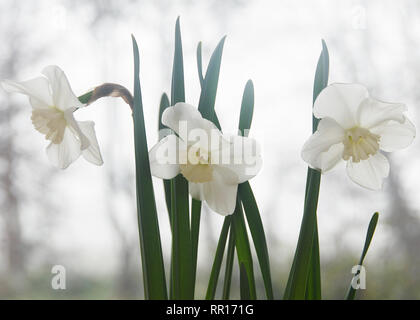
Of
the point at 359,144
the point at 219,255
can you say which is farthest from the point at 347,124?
the point at 219,255

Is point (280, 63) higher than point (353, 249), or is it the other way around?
point (280, 63)

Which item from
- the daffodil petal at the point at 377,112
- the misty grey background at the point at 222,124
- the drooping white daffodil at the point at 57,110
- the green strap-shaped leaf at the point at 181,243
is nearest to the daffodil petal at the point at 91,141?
the drooping white daffodil at the point at 57,110

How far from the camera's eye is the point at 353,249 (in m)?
1.64

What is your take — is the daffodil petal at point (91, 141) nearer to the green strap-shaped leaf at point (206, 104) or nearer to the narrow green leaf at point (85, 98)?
the narrow green leaf at point (85, 98)

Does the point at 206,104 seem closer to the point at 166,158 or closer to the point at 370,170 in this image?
the point at 166,158

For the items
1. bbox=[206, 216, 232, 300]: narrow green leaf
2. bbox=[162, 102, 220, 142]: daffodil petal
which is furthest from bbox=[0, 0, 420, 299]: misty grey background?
bbox=[162, 102, 220, 142]: daffodil petal

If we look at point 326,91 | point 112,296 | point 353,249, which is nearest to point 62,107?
point 326,91

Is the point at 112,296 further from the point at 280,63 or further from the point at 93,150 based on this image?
the point at 93,150

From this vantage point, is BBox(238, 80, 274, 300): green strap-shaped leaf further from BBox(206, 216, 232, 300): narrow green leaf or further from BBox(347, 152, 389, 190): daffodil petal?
BBox(347, 152, 389, 190): daffodil petal

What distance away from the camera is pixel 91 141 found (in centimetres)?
57

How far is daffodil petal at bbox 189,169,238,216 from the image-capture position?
1.78 feet

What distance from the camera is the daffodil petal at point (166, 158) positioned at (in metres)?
0.55

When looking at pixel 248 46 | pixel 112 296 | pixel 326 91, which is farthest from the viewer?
pixel 248 46

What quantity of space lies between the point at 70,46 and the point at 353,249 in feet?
4.32
